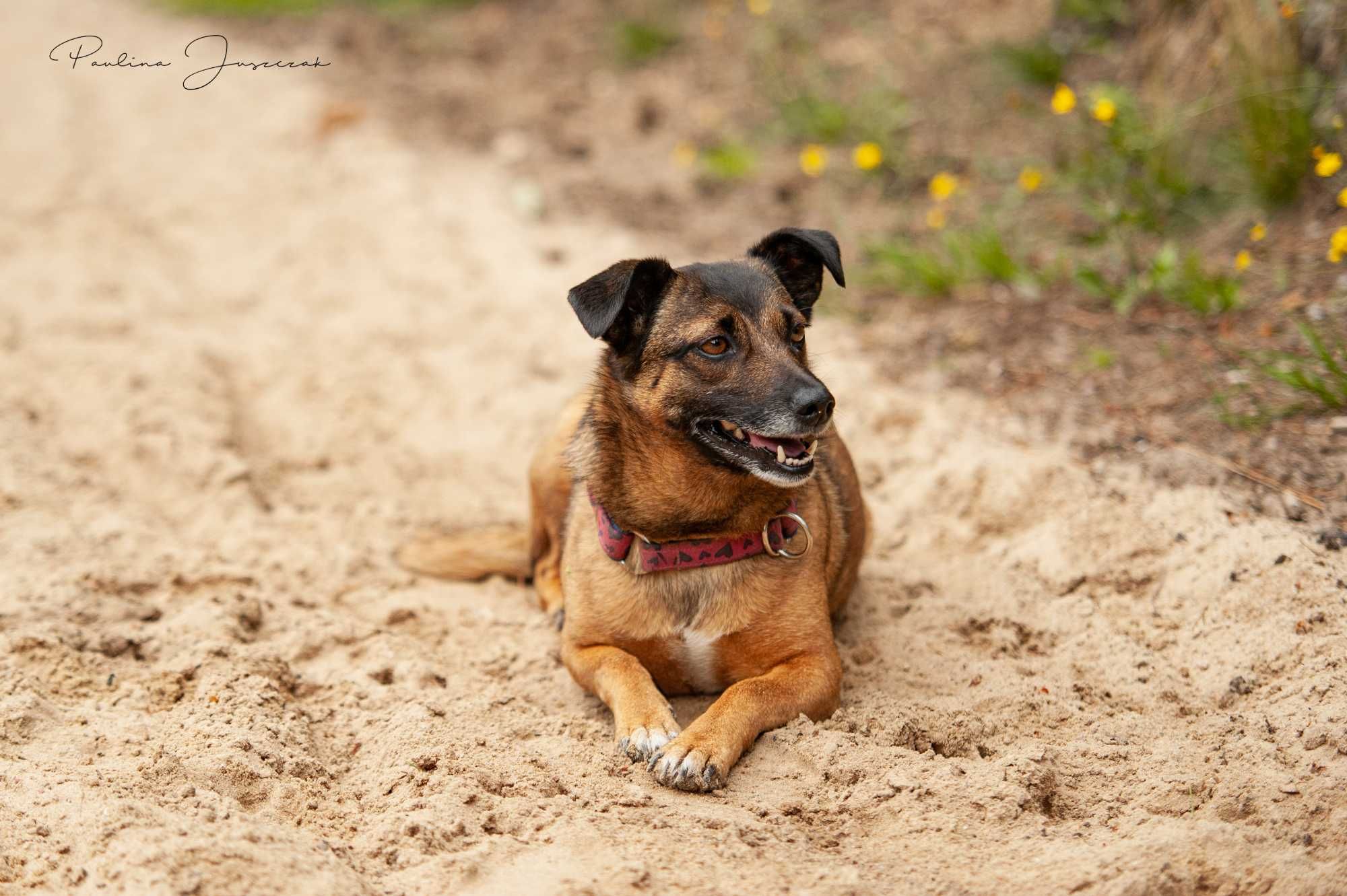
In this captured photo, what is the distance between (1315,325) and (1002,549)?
1.95 m

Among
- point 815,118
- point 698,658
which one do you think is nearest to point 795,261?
point 698,658

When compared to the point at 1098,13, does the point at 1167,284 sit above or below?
below

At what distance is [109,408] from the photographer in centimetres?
663

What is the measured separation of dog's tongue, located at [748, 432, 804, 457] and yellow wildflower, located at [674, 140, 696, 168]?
19.9 feet

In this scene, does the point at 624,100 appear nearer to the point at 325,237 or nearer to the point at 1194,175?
the point at 325,237

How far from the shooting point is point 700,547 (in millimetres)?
4312

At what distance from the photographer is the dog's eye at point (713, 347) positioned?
4.29m

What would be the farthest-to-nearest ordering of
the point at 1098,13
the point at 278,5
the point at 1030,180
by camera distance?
the point at 278,5 → the point at 1098,13 → the point at 1030,180

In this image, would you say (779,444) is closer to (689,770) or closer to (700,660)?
(700,660)

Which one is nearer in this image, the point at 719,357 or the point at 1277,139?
the point at 719,357

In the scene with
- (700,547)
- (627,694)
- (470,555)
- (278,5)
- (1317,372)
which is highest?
(1317,372)

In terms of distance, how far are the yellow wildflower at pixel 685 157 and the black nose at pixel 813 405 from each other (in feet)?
20.4

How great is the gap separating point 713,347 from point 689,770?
1.50 metres

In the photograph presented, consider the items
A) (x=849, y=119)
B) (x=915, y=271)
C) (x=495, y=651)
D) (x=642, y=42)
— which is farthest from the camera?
(x=642, y=42)
